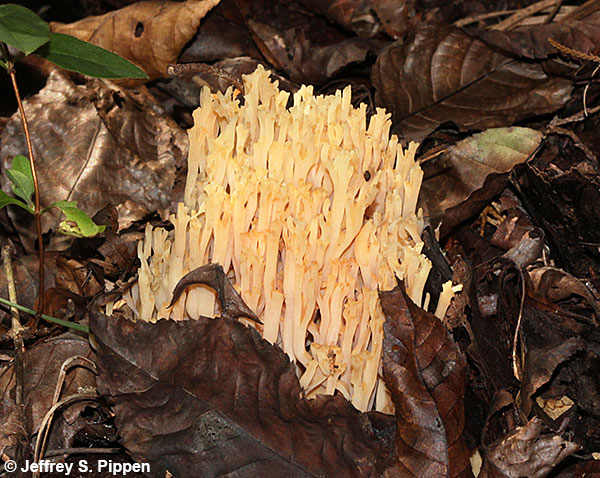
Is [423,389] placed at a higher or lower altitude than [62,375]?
higher

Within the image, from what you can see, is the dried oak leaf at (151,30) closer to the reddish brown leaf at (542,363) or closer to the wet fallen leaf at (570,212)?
the wet fallen leaf at (570,212)

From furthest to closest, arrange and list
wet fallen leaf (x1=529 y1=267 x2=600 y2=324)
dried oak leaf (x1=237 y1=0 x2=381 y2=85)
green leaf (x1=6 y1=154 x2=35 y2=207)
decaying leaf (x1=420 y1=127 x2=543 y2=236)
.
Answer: dried oak leaf (x1=237 y1=0 x2=381 y2=85), decaying leaf (x1=420 y1=127 x2=543 y2=236), wet fallen leaf (x1=529 y1=267 x2=600 y2=324), green leaf (x1=6 y1=154 x2=35 y2=207)

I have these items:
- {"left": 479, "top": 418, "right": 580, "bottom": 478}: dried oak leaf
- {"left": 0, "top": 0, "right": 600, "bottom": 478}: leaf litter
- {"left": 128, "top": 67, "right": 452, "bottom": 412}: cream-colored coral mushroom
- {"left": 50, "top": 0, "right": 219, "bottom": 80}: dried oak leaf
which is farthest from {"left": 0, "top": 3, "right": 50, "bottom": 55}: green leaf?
{"left": 479, "top": 418, "right": 580, "bottom": 478}: dried oak leaf

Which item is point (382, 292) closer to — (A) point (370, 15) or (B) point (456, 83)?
(B) point (456, 83)

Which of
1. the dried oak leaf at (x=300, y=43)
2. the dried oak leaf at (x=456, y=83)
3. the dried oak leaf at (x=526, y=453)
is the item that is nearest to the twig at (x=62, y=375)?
the dried oak leaf at (x=526, y=453)

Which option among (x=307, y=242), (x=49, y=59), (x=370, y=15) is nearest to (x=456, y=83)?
(x=370, y=15)

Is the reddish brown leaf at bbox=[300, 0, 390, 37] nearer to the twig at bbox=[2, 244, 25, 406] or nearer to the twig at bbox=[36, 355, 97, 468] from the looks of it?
the twig at bbox=[2, 244, 25, 406]

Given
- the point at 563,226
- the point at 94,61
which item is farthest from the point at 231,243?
the point at 563,226
